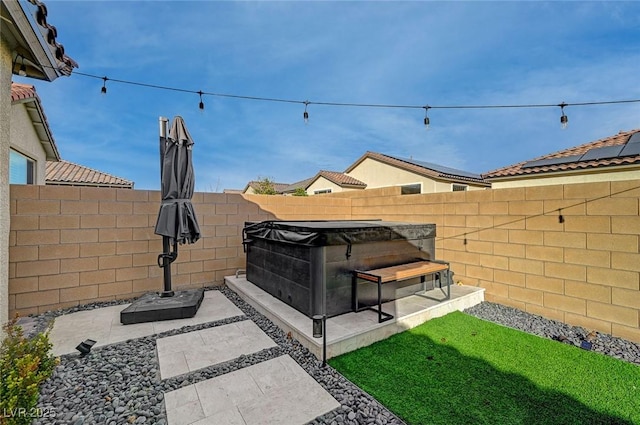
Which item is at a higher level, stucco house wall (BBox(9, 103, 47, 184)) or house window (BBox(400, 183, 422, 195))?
stucco house wall (BBox(9, 103, 47, 184))

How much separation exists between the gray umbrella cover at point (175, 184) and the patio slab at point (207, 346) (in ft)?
5.25

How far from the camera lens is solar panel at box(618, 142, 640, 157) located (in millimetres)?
4942

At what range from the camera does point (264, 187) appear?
2177 cm

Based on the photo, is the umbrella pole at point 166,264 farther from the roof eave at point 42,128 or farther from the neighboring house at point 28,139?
the roof eave at point 42,128

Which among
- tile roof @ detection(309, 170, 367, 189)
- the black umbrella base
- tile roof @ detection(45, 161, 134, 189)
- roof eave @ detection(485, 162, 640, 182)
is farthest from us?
tile roof @ detection(309, 170, 367, 189)

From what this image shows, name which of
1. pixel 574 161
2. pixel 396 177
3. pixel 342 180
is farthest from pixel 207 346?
pixel 342 180

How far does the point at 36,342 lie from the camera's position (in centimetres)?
254

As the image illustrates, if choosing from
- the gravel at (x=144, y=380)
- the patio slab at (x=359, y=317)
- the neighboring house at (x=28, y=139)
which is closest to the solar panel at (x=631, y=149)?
the gravel at (x=144, y=380)

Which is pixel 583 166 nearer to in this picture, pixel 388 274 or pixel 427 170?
pixel 388 274

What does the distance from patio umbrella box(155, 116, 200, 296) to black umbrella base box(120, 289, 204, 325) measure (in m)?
0.23

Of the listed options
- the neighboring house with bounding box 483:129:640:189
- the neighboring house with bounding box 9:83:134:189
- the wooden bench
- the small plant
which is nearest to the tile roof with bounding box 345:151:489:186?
the neighboring house with bounding box 483:129:640:189

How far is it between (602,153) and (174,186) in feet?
27.3

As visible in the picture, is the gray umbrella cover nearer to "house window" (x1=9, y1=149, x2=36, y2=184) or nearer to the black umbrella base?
the black umbrella base

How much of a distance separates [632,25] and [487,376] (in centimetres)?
696
